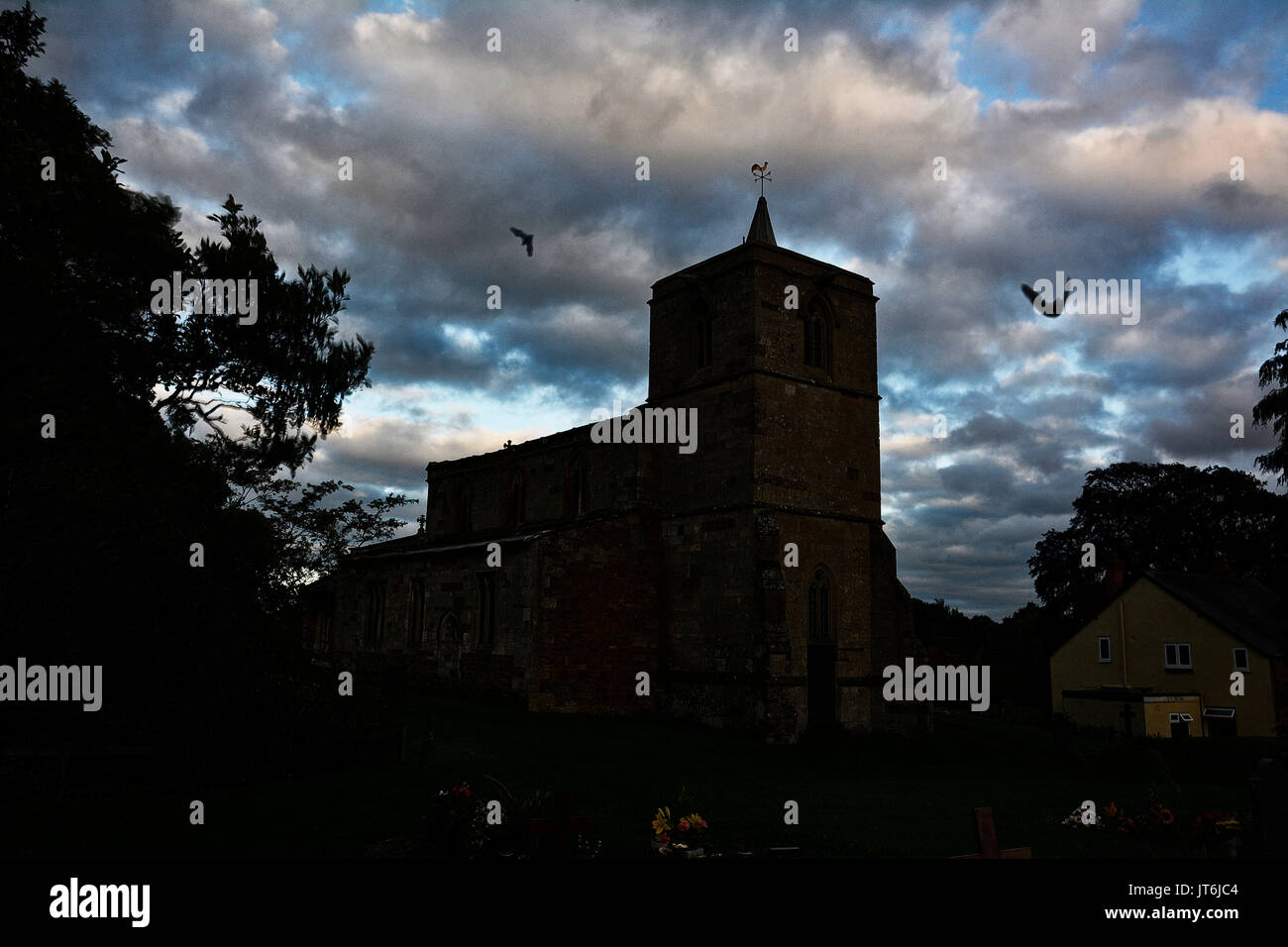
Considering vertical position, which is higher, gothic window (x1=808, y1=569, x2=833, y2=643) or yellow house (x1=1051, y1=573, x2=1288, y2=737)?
gothic window (x1=808, y1=569, x2=833, y2=643)

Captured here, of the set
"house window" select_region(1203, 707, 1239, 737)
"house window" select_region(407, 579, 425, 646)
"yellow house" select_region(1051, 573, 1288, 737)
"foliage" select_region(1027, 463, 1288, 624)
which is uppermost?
"foliage" select_region(1027, 463, 1288, 624)

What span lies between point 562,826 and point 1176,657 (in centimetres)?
3894

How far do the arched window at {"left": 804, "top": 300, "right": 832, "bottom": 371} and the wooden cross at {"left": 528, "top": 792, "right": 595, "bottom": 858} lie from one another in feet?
70.1

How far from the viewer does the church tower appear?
2600cm

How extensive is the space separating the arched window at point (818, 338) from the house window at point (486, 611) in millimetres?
13165

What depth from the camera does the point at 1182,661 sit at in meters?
38.5

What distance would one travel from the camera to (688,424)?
2856 centimetres

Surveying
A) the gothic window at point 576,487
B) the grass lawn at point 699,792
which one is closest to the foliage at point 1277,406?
the grass lawn at point 699,792

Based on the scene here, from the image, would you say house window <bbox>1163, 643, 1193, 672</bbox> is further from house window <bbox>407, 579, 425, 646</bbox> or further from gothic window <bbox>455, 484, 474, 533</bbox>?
house window <bbox>407, 579, 425, 646</bbox>

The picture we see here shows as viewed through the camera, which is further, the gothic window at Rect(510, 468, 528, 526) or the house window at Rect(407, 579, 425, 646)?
the gothic window at Rect(510, 468, 528, 526)

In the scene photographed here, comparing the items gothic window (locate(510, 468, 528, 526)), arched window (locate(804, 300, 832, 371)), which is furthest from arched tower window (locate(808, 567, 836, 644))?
gothic window (locate(510, 468, 528, 526))

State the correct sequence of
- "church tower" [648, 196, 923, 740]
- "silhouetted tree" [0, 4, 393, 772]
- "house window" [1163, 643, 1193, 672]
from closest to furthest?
"silhouetted tree" [0, 4, 393, 772]
"church tower" [648, 196, 923, 740]
"house window" [1163, 643, 1193, 672]

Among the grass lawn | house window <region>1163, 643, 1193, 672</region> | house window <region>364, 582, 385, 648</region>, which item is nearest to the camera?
the grass lawn
